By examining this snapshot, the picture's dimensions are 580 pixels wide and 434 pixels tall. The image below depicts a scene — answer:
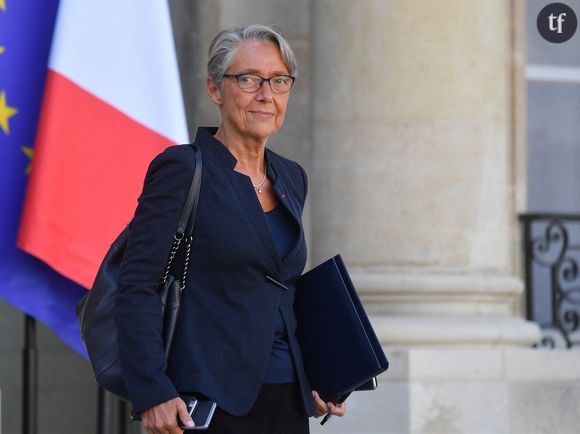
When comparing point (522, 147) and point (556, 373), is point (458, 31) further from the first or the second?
point (556, 373)

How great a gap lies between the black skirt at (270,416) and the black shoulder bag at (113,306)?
22 cm

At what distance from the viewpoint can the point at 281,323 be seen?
3.14 meters

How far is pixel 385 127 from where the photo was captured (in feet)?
20.0

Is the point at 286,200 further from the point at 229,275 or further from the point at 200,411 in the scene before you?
the point at 200,411

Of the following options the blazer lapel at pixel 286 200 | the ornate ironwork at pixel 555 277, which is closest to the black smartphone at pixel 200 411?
the blazer lapel at pixel 286 200

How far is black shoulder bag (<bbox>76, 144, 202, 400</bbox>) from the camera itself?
302cm

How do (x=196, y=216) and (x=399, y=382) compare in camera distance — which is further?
(x=399, y=382)

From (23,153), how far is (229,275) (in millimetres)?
2077

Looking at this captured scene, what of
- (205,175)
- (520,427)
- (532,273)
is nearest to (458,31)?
(532,273)

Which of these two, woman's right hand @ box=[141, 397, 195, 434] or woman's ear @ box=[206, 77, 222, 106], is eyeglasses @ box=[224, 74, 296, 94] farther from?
woman's right hand @ box=[141, 397, 195, 434]

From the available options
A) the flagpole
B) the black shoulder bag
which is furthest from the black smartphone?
the flagpole

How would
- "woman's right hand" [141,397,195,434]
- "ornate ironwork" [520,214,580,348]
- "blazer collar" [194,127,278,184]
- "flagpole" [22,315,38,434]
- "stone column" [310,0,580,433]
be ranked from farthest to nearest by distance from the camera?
"ornate ironwork" [520,214,580,348] < "stone column" [310,0,580,433] < "flagpole" [22,315,38,434] < "blazer collar" [194,127,278,184] < "woman's right hand" [141,397,195,434]

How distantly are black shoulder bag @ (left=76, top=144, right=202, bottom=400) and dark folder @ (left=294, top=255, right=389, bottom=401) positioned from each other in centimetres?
38

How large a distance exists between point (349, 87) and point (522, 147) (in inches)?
41.8
